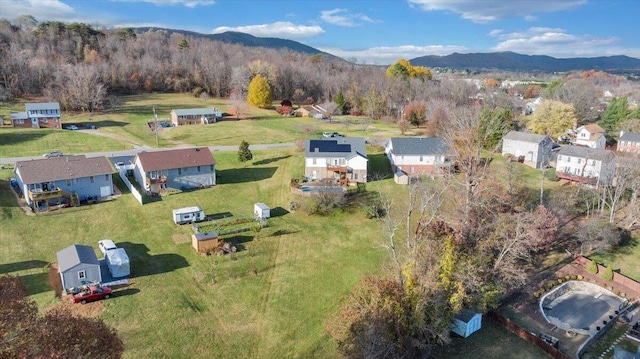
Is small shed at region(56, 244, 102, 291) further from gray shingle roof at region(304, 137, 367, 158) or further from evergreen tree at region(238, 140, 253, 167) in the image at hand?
evergreen tree at region(238, 140, 253, 167)

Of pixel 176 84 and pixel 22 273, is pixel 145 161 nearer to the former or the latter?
pixel 22 273

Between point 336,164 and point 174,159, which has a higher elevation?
point 174,159

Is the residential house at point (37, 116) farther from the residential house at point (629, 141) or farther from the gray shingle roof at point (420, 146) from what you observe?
the residential house at point (629, 141)

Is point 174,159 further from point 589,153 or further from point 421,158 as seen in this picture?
point 589,153

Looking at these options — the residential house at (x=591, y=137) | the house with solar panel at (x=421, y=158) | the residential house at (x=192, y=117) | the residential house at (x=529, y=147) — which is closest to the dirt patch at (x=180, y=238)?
the house with solar panel at (x=421, y=158)

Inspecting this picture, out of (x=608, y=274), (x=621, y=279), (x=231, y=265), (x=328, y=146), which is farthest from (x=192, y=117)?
(x=621, y=279)

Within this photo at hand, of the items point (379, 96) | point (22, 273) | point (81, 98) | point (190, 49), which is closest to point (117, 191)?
point (22, 273)
